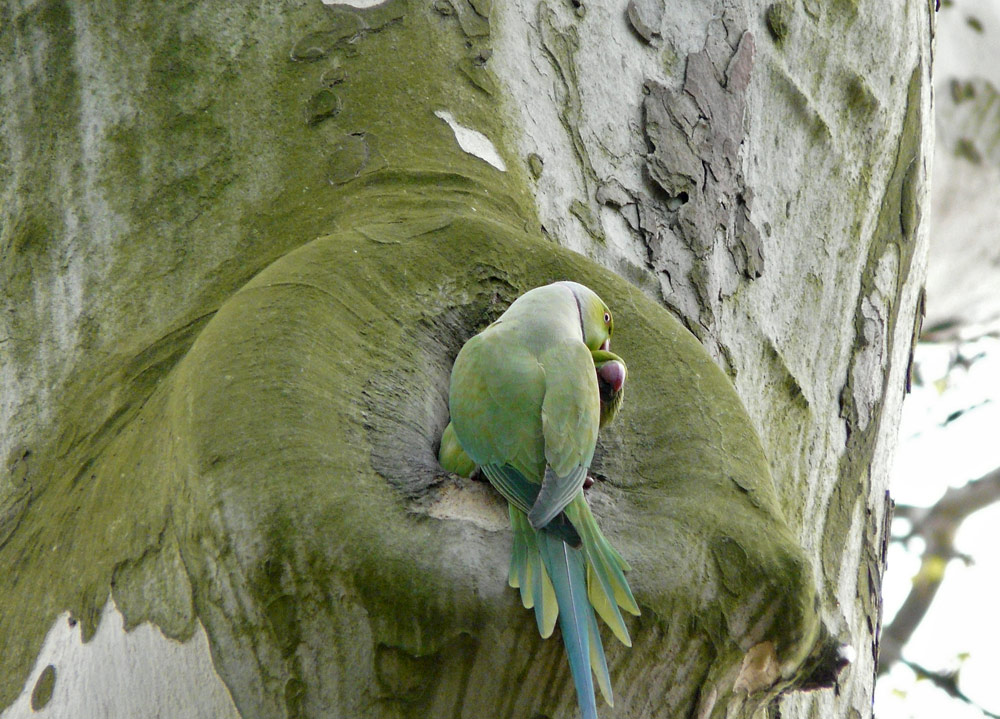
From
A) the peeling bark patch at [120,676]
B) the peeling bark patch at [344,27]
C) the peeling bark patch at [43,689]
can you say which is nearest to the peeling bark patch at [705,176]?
the peeling bark patch at [344,27]

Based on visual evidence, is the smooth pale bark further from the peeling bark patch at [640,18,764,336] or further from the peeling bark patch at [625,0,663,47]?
the peeling bark patch at [625,0,663,47]

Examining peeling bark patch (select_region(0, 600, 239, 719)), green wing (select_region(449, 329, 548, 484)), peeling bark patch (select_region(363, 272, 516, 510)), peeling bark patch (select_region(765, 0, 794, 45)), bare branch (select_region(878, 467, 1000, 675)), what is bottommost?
bare branch (select_region(878, 467, 1000, 675))

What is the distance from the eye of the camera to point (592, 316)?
134 cm

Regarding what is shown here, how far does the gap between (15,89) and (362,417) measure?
0.97m

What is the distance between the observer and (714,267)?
5.76ft

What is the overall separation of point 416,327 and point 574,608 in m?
0.46

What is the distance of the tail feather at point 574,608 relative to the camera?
102 cm

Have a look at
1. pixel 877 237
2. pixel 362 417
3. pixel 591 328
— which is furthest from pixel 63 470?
pixel 877 237

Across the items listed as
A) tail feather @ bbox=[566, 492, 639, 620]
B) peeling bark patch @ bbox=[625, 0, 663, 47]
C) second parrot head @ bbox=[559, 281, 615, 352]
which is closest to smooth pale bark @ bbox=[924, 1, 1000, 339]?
peeling bark patch @ bbox=[625, 0, 663, 47]

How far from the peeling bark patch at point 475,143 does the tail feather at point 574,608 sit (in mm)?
745

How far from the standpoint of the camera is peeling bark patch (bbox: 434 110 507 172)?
1.61 m

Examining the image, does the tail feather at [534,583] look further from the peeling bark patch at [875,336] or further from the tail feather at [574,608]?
the peeling bark patch at [875,336]

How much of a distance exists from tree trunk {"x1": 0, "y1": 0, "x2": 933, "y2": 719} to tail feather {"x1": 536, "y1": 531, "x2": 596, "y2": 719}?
31 millimetres

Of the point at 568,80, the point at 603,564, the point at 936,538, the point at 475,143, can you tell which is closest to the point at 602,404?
the point at 603,564
